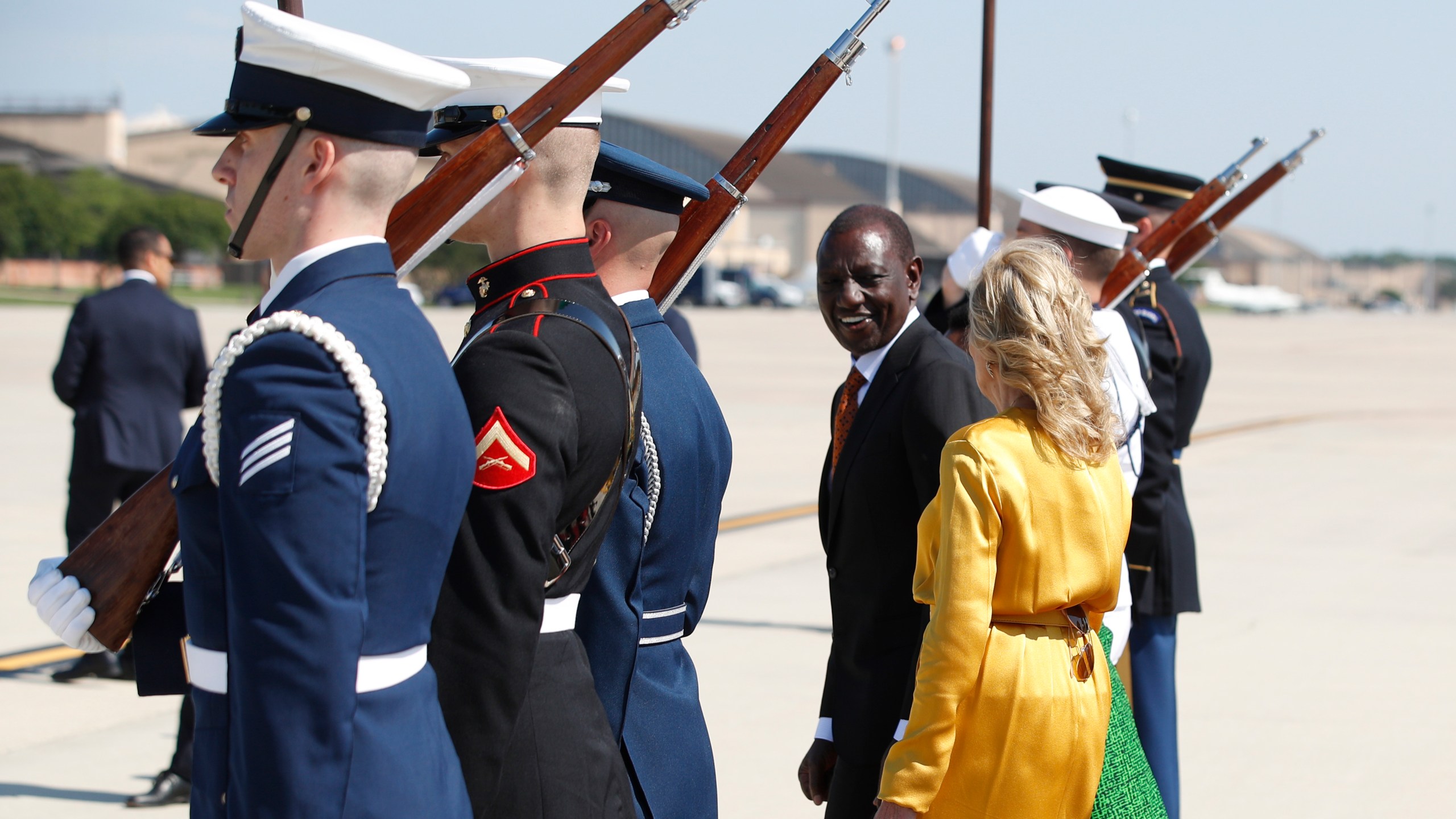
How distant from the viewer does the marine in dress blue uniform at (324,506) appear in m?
1.46

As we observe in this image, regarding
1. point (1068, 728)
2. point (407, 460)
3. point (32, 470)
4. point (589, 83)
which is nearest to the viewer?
point (407, 460)

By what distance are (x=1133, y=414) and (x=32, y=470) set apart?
34.0 ft

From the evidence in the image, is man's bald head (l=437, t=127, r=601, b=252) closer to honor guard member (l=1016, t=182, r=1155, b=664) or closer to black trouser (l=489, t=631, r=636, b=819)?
black trouser (l=489, t=631, r=636, b=819)

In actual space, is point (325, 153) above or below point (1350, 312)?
above

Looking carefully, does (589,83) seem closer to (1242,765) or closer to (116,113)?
(1242,765)

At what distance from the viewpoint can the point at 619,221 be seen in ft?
8.26

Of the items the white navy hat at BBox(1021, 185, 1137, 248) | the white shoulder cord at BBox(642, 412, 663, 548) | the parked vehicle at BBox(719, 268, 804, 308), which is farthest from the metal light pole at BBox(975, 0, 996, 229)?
the parked vehicle at BBox(719, 268, 804, 308)

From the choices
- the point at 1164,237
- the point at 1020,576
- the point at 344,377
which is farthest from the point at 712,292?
the point at 344,377

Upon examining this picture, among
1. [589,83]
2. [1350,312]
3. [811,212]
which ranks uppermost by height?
[589,83]

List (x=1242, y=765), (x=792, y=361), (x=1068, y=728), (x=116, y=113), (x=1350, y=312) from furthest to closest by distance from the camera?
1. (x=1350, y=312)
2. (x=116, y=113)
3. (x=792, y=361)
4. (x=1242, y=765)
5. (x=1068, y=728)

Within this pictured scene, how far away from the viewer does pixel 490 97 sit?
2.18m

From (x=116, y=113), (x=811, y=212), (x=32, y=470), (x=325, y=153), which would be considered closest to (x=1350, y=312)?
(x=811, y=212)

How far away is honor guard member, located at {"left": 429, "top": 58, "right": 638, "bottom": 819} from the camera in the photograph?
1771mm

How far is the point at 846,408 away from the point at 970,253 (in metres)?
2.20
